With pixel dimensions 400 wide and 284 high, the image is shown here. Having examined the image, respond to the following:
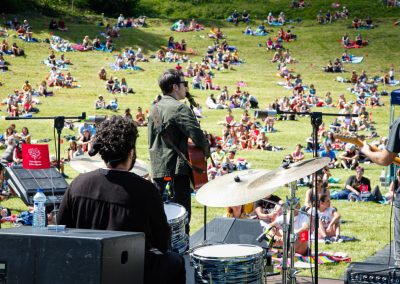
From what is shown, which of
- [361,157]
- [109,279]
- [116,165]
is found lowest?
[361,157]

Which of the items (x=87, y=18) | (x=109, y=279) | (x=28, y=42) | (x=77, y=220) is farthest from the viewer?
(x=87, y=18)

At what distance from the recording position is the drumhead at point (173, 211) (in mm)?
5445

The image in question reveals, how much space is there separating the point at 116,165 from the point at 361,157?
15.3 m

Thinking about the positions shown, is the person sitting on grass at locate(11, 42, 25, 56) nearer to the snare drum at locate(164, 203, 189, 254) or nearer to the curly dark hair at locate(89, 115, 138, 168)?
the snare drum at locate(164, 203, 189, 254)

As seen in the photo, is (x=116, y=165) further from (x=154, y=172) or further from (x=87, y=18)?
(x=87, y=18)

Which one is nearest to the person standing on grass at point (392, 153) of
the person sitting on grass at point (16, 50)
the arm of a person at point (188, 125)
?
the arm of a person at point (188, 125)

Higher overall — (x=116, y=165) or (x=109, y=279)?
(x=116, y=165)

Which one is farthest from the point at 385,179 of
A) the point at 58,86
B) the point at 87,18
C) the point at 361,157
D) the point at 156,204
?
the point at 87,18

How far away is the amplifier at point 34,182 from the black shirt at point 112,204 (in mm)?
3887

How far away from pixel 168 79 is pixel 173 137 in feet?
1.66

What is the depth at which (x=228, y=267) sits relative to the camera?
5.17m

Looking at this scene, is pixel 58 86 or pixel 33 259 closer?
pixel 33 259

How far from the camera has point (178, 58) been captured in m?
37.3

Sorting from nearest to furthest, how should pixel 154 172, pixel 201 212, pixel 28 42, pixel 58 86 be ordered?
pixel 154 172 → pixel 201 212 → pixel 58 86 → pixel 28 42
